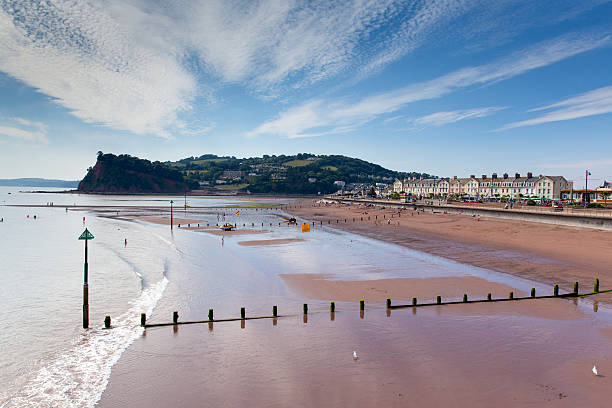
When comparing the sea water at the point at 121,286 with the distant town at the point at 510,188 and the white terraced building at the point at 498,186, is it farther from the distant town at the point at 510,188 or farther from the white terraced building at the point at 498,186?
the white terraced building at the point at 498,186

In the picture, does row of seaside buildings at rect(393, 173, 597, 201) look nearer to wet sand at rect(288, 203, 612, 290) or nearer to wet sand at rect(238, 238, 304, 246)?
wet sand at rect(288, 203, 612, 290)

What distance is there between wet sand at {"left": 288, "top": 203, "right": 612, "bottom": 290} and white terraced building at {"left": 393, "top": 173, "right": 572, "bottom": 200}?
187 ft

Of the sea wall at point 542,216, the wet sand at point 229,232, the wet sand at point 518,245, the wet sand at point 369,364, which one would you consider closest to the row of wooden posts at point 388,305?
the wet sand at point 369,364

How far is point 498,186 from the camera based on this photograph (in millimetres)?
117062

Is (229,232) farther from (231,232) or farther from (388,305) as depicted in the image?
(388,305)

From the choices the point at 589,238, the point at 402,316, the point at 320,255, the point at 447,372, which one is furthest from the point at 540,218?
the point at 447,372

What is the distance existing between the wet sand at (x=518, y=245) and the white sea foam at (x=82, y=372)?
24996 mm

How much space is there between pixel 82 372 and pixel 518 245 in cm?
4014

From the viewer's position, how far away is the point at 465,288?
21.9m

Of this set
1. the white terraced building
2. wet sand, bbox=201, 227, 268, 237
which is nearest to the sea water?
wet sand, bbox=201, 227, 268, 237

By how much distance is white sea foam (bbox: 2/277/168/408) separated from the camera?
34.8 ft

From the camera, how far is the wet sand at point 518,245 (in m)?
26.1

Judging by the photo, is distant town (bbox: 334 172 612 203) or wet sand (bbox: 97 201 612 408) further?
distant town (bbox: 334 172 612 203)

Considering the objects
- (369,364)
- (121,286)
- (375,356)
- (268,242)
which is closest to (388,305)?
(375,356)
